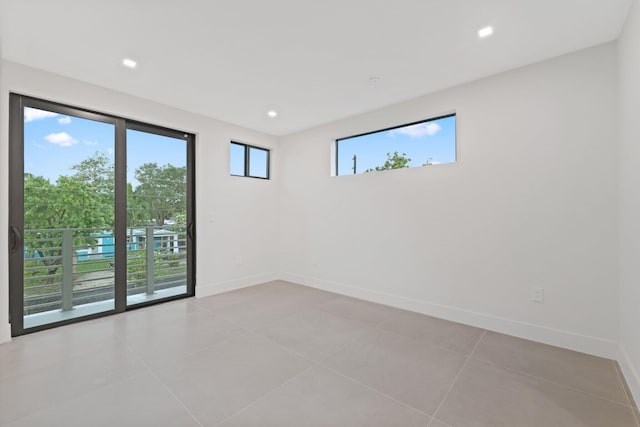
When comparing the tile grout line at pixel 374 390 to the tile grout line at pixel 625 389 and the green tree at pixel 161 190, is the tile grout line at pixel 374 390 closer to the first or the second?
the tile grout line at pixel 625 389

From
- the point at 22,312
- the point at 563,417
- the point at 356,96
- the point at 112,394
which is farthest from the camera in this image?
the point at 356,96

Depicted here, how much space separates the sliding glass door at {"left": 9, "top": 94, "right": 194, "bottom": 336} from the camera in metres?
2.70

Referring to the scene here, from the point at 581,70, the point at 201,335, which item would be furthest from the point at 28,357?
the point at 581,70

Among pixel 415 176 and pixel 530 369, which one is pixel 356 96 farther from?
pixel 530 369

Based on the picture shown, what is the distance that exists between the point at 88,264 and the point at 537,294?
4.57 meters

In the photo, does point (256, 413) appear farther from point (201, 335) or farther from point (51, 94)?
point (51, 94)

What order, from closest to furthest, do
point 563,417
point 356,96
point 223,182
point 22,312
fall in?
point 563,417, point 22,312, point 356,96, point 223,182

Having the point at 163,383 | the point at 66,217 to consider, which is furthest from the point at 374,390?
the point at 66,217

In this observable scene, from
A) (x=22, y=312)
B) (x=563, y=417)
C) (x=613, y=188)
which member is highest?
→ (x=613, y=188)

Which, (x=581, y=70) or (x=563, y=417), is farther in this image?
(x=581, y=70)

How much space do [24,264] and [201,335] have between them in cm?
183

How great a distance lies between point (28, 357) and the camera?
7.32 ft

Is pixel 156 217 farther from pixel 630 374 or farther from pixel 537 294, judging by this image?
pixel 630 374

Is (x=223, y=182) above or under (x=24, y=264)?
above
